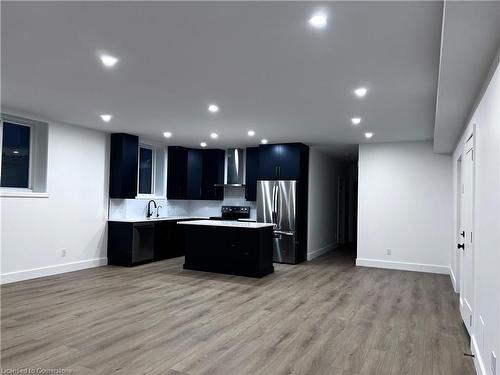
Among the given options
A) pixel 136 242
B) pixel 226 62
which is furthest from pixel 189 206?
pixel 226 62

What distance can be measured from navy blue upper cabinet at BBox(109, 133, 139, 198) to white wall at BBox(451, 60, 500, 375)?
574 cm

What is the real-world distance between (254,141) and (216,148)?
1603 mm

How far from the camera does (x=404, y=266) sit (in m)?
6.91

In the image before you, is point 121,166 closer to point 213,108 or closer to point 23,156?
point 23,156

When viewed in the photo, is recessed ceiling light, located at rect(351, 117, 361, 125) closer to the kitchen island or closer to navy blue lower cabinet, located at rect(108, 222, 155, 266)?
the kitchen island

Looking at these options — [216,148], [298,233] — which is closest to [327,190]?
[298,233]

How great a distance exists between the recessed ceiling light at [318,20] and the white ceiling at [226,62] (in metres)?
0.06

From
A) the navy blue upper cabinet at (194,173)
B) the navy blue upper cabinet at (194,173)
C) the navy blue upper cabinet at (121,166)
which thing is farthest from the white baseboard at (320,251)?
the navy blue upper cabinet at (121,166)

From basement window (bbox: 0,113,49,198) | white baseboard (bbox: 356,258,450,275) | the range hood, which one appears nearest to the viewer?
basement window (bbox: 0,113,49,198)

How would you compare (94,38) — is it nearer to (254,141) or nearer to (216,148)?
(254,141)

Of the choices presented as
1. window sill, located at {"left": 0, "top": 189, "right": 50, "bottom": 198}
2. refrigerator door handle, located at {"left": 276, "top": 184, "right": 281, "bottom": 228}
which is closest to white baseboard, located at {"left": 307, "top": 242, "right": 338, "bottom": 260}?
refrigerator door handle, located at {"left": 276, "top": 184, "right": 281, "bottom": 228}

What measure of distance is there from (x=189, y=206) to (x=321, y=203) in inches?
133

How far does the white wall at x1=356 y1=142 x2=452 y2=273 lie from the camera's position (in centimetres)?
669

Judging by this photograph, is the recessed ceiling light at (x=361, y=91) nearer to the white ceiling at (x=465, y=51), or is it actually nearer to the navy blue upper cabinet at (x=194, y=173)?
the white ceiling at (x=465, y=51)
